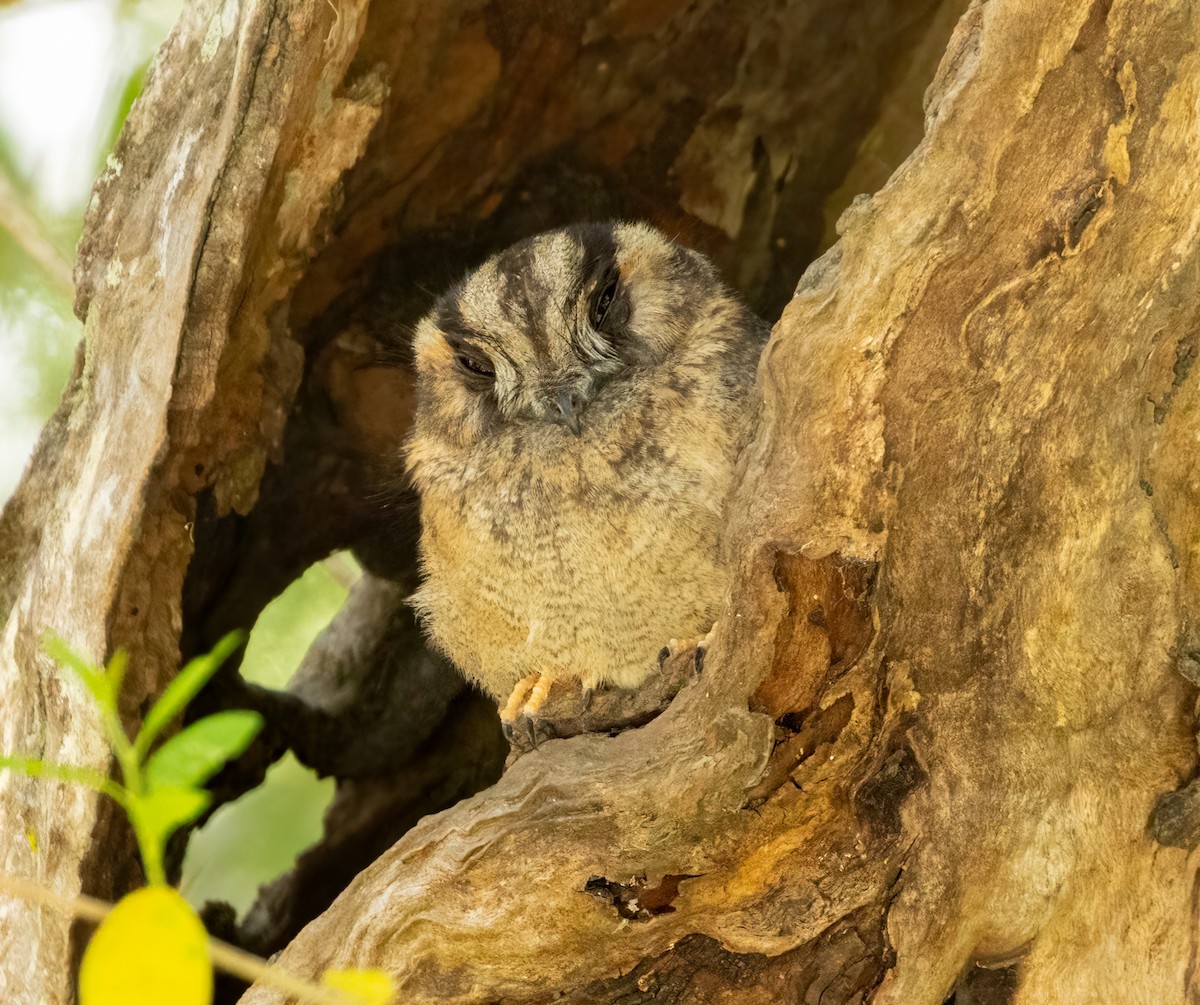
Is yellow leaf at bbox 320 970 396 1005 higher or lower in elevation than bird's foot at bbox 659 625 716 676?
lower

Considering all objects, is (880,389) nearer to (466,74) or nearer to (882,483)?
(882,483)

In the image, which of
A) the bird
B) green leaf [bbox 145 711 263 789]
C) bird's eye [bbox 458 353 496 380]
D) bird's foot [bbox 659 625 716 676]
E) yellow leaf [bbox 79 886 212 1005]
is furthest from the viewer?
bird's eye [bbox 458 353 496 380]

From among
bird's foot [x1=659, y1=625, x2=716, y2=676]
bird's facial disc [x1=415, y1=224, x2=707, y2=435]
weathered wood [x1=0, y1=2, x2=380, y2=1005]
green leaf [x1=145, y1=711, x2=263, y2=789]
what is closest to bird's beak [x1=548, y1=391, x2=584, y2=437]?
bird's facial disc [x1=415, y1=224, x2=707, y2=435]

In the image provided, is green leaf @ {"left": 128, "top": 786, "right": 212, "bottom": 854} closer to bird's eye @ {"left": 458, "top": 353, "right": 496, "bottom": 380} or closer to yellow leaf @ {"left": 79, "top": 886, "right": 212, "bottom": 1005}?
yellow leaf @ {"left": 79, "top": 886, "right": 212, "bottom": 1005}

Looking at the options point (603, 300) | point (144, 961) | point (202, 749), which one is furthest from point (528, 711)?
point (144, 961)

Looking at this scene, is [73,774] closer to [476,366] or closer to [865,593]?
[865,593]

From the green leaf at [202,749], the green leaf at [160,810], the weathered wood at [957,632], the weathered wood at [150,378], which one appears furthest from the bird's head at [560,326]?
the green leaf at [160,810]

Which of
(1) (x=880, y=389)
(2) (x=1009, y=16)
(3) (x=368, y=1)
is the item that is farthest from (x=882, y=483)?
(3) (x=368, y=1)
